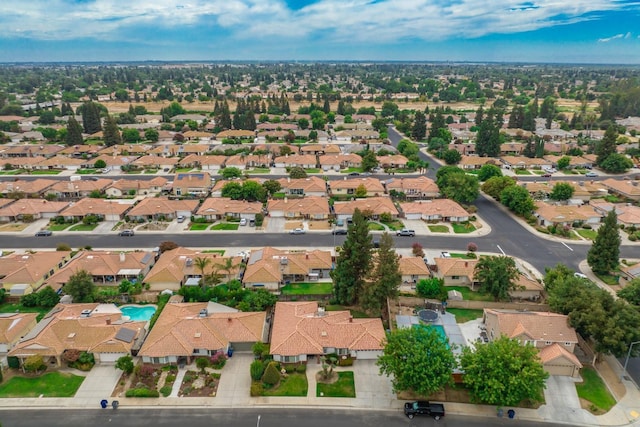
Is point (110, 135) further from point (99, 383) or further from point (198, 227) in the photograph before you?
point (99, 383)

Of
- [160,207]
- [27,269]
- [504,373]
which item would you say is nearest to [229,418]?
[504,373]

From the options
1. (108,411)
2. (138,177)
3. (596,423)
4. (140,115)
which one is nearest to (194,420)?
(108,411)

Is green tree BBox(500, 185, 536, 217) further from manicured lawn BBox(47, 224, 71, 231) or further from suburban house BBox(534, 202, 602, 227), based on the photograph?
manicured lawn BBox(47, 224, 71, 231)

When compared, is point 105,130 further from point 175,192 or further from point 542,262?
point 542,262

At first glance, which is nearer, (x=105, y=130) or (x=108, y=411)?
(x=108, y=411)

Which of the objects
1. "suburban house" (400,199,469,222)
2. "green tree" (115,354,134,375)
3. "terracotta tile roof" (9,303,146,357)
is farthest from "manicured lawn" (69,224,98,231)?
"suburban house" (400,199,469,222)

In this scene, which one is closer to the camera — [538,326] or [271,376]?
[271,376]
